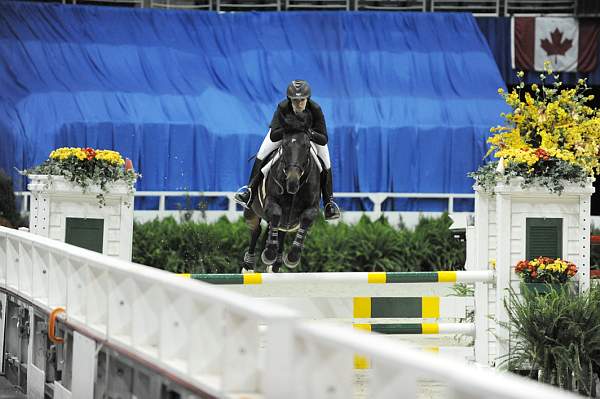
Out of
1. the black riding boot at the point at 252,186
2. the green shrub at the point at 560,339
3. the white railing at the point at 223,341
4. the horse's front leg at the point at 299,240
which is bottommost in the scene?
the green shrub at the point at 560,339

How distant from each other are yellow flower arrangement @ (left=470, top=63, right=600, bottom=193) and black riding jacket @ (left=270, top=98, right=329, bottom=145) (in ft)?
4.23

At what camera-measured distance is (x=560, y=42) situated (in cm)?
2541

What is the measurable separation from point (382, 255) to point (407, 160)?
584cm

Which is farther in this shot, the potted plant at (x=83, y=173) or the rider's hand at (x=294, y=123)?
the potted plant at (x=83, y=173)

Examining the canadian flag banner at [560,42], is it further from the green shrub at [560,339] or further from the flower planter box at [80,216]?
the green shrub at [560,339]

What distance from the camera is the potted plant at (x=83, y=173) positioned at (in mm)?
10031

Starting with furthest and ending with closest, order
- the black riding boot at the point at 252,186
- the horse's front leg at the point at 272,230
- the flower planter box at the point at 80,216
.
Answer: the flower planter box at the point at 80,216
the black riding boot at the point at 252,186
the horse's front leg at the point at 272,230

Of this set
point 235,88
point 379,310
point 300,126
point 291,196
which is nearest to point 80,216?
point 291,196

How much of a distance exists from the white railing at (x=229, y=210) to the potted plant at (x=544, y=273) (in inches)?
450

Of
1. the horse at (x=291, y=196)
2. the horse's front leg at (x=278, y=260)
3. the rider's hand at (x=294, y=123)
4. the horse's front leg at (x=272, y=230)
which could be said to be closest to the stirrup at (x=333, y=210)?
the horse at (x=291, y=196)

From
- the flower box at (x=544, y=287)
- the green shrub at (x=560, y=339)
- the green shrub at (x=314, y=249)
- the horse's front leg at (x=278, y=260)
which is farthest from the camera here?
the green shrub at (x=314, y=249)

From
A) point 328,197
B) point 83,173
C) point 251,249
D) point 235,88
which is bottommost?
point 251,249

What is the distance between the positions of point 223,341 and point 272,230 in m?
4.85

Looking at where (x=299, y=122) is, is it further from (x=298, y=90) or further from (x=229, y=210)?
(x=229, y=210)
